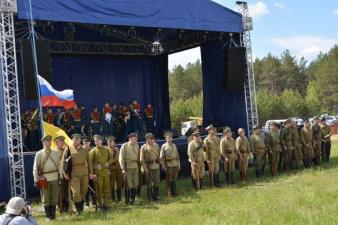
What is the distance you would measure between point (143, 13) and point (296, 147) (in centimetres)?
550

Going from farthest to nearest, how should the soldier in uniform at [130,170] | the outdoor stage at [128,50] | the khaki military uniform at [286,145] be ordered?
1. the khaki military uniform at [286,145]
2. the outdoor stage at [128,50]
3. the soldier in uniform at [130,170]

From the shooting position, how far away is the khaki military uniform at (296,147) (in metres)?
14.0

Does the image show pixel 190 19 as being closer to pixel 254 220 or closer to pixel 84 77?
pixel 84 77

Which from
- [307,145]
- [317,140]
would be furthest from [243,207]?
[317,140]

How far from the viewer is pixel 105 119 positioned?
57.6 feet

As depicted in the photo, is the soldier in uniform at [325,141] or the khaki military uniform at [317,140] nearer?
the khaki military uniform at [317,140]

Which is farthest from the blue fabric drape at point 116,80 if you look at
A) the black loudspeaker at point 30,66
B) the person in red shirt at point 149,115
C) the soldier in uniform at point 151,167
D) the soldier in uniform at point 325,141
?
the soldier in uniform at point 151,167

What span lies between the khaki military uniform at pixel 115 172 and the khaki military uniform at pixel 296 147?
17.4 ft

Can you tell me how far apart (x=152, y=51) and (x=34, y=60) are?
8307mm

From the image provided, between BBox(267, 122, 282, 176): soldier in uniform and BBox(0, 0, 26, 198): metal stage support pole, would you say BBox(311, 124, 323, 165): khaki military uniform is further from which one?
BBox(0, 0, 26, 198): metal stage support pole

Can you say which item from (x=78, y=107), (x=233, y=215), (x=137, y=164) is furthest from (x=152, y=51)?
(x=233, y=215)

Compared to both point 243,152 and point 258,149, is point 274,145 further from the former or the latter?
point 243,152

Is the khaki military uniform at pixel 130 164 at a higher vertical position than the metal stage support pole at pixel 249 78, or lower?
lower

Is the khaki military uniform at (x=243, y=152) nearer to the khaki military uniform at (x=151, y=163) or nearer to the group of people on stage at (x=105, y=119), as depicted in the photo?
the khaki military uniform at (x=151, y=163)
